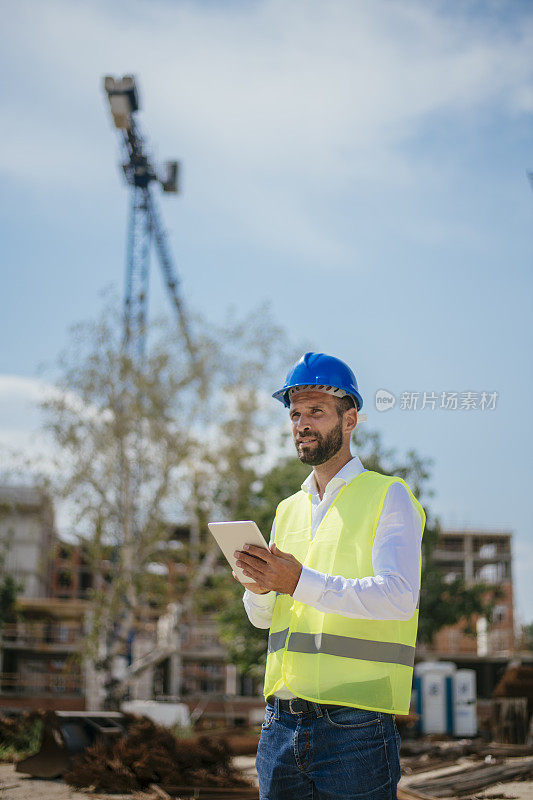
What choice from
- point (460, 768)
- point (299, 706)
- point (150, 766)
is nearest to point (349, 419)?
point (299, 706)

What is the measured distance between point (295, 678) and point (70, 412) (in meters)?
20.0

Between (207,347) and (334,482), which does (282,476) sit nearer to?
(207,347)

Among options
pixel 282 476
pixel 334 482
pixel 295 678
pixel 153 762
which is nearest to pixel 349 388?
pixel 334 482

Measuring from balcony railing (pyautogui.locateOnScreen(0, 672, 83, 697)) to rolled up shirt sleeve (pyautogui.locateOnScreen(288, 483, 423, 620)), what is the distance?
43.7 meters

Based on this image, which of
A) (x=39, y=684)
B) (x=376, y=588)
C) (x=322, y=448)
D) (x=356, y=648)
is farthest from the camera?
(x=39, y=684)

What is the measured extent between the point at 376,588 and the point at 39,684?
51.2m

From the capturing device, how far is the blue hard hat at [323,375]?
3.32m

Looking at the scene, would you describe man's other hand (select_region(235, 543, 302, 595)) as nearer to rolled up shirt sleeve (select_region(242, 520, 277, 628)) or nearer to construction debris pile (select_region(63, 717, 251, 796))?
rolled up shirt sleeve (select_region(242, 520, 277, 628))

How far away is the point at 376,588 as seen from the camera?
2.73m

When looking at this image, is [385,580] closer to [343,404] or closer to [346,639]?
[346,639]

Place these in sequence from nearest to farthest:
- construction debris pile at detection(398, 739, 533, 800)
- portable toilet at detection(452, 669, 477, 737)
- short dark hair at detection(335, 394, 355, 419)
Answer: short dark hair at detection(335, 394, 355, 419) → construction debris pile at detection(398, 739, 533, 800) → portable toilet at detection(452, 669, 477, 737)

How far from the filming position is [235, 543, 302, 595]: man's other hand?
2775 millimetres

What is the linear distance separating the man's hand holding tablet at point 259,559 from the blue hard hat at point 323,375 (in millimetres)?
777
